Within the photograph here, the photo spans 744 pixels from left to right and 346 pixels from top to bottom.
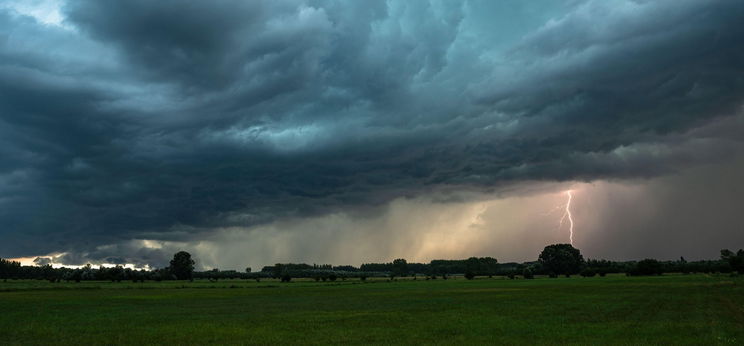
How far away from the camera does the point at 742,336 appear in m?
29.2

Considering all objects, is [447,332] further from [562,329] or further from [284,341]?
[284,341]

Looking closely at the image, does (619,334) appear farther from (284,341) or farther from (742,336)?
(284,341)

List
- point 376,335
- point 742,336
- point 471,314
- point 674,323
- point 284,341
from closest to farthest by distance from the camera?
point 742,336 < point 284,341 < point 376,335 < point 674,323 < point 471,314

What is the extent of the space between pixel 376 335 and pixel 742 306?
37.1 m

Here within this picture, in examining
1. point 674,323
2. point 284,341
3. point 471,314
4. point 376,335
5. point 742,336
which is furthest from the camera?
point 471,314

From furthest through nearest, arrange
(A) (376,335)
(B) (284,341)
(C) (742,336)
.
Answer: (A) (376,335), (B) (284,341), (C) (742,336)

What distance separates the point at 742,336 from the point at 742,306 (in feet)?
76.6

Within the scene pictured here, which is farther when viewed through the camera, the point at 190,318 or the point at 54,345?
the point at 190,318

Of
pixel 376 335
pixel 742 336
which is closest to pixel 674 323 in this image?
pixel 742 336

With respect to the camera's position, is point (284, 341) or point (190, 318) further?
point (190, 318)

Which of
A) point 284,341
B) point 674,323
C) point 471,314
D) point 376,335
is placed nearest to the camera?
point 284,341

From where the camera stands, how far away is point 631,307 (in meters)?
50.1

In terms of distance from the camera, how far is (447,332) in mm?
34438

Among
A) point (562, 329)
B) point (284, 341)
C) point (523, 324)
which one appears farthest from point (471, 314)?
point (284, 341)
